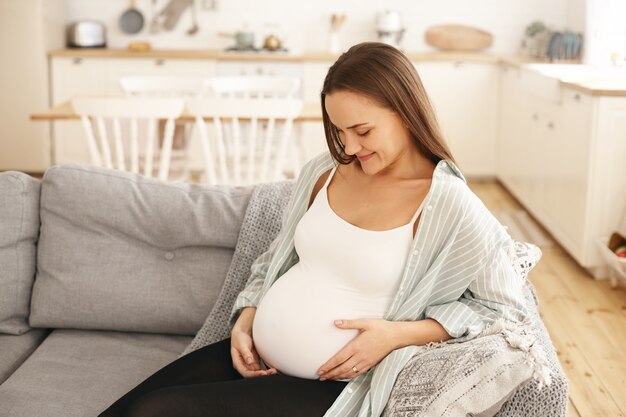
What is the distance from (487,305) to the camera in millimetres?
1722

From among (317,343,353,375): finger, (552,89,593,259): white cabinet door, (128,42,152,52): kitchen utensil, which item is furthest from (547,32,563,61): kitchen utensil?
(317,343,353,375): finger

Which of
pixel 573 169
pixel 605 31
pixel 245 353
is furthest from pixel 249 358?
pixel 605 31

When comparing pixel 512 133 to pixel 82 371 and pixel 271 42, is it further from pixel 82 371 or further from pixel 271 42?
pixel 82 371

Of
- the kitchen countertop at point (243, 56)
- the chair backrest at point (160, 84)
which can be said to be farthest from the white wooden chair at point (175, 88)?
the kitchen countertop at point (243, 56)

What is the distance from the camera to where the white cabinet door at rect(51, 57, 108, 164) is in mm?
6117

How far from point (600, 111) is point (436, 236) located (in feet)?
8.26

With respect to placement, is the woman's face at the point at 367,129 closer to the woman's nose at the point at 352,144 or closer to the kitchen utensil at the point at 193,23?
the woman's nose at the point at 352,144

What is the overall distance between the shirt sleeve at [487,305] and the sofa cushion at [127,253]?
0.72 m

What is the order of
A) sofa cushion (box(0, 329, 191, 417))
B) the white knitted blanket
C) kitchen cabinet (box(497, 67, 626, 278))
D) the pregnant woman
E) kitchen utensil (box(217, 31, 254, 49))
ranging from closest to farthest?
the white knitted blanket
the pregnant woman
sofa cushion (box(0, 329, 191, 417))
kitchen cabinet (box(497, 67, 626, 278))
kitchen utensil (box(217, 31, 254, 49))

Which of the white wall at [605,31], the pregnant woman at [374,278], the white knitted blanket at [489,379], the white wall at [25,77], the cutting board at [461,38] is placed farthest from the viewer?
the cutting board at [461,38]

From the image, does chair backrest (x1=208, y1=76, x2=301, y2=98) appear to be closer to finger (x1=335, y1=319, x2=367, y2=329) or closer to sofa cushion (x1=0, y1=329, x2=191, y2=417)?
sofa cushion (x1=0, y1=329, x2=191, y2=417)

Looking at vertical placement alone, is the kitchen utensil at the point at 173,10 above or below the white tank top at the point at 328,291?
above

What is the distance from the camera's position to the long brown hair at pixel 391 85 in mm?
1672

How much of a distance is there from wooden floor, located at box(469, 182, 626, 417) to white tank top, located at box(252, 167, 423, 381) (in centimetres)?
133
